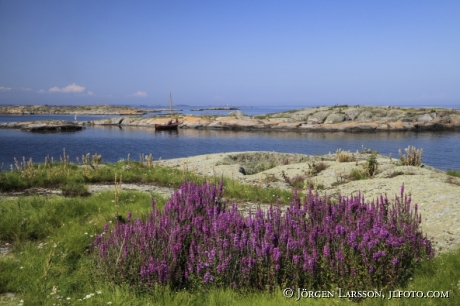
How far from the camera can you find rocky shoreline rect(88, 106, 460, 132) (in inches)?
2753

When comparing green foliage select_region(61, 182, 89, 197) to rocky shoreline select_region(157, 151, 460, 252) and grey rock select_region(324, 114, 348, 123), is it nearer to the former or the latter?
rocky shoreline select_region(157, 151, 460, 252)

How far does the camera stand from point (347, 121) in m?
76.6

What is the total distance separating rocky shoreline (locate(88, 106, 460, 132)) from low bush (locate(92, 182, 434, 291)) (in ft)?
219

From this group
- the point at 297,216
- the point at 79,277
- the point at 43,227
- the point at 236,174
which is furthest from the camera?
the point at 236,174

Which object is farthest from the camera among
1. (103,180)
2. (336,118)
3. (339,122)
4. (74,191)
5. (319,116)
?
(319,116)

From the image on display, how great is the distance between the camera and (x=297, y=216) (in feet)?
20.5

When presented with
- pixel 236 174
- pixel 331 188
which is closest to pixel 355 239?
pixel 331 188

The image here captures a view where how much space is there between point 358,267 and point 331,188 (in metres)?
Answer: 9.21

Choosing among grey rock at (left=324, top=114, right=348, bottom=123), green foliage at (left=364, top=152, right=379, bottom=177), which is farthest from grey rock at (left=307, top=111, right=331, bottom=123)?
green foliage at (left=364, top=152, right=379, bottom=177)

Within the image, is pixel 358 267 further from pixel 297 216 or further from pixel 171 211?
pixel 171 211

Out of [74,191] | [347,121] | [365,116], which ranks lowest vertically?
[74,191]

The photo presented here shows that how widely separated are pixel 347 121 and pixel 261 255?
76.3 m

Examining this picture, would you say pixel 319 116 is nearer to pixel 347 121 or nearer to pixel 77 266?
pixel 347 121

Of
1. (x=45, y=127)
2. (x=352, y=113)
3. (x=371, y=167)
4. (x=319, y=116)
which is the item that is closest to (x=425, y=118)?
(x=352, y=113)
